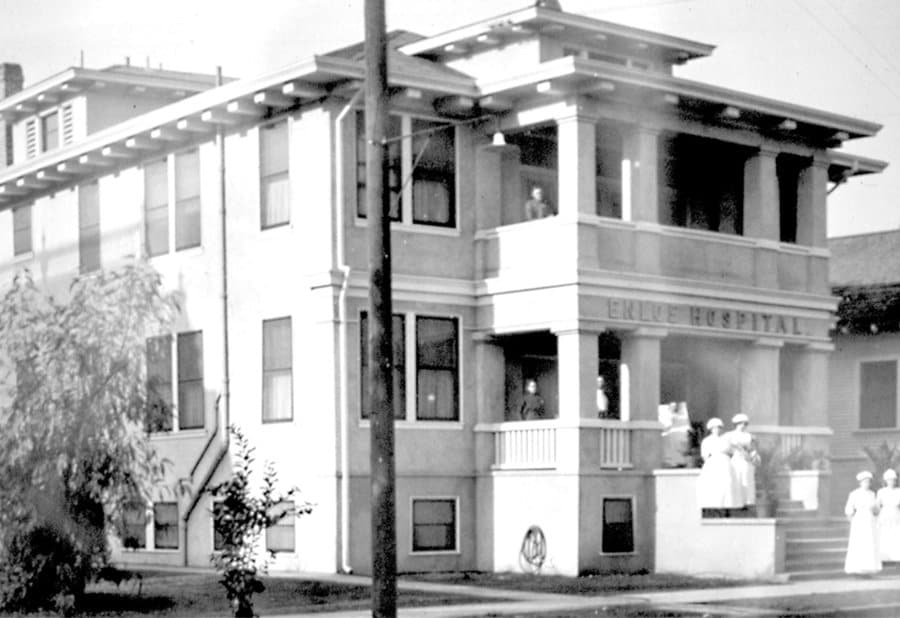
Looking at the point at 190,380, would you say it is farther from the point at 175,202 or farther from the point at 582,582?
the point at 582,582

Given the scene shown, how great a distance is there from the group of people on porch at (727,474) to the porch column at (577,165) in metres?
3.82

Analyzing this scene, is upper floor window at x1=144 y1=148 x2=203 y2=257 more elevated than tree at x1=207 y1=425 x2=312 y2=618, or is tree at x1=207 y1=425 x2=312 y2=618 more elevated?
upper floor window at x1=144 y1=148 x2=203 y2=257

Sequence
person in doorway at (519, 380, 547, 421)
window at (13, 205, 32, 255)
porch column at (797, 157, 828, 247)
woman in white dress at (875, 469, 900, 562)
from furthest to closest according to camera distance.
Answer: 1. window at (13, 205, 32, 255)
2. porch column at (797, 157, 828, 247)
3. person in doorway at (519, 380, 547, 421)
4. woman in white dress at (875, 469, 900, 562)

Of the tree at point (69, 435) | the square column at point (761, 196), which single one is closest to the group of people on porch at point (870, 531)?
the square column at point (761, 196)

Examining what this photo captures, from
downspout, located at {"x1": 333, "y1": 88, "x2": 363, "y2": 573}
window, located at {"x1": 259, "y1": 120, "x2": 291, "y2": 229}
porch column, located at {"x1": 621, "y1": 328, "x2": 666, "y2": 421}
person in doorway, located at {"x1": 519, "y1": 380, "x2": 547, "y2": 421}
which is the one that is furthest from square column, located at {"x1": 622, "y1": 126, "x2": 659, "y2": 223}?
window, located at {"x1": 259, "y1": 120, "x2": 291, "y2": 229}

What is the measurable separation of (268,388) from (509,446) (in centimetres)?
383

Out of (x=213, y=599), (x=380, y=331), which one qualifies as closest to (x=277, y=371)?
(x=213, y=599)

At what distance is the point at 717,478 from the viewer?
944 inches

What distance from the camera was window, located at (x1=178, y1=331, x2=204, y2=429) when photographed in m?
27.5

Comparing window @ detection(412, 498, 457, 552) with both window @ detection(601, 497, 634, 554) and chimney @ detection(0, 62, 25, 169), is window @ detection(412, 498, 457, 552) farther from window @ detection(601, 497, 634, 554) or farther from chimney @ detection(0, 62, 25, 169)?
chimney @ detection(0, 62, 25, 169)

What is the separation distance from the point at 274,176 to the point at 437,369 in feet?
12.9

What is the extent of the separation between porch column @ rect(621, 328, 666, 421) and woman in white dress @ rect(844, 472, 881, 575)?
11.2ft

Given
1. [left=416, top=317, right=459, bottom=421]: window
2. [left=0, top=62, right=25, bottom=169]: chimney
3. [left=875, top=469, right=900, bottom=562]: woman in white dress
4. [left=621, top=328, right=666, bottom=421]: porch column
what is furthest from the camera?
[left=0, top=62, right=25, bottom=169]: chimney

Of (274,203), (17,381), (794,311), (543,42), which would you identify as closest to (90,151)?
(274,203)
